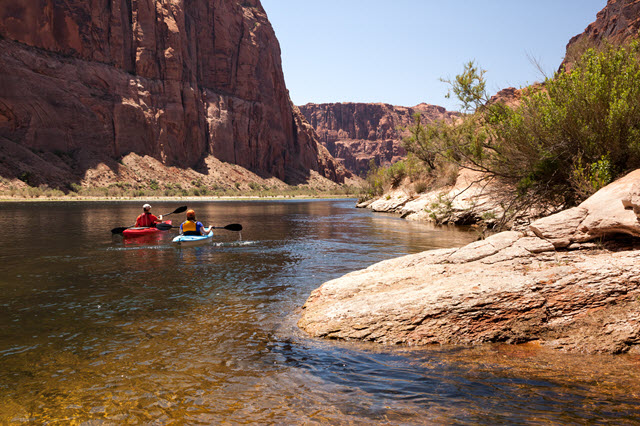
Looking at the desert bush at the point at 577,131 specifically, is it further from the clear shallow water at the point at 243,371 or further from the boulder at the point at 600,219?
the clear shallow water at the point at 243,371

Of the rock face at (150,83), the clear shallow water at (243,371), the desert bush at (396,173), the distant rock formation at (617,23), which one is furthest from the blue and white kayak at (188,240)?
the rock face at (150,83)

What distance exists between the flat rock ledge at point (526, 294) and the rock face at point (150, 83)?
275 ft

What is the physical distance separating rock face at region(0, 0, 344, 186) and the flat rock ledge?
3305 inches

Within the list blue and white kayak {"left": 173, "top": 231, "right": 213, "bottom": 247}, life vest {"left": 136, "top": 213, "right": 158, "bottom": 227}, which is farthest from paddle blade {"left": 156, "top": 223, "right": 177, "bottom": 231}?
blue and white kayak {"left": 173, "top": 231, "right": 213, "bottom": 247}

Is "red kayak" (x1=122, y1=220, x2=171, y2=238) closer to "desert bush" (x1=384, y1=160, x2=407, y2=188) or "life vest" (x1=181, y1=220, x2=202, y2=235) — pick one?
"life vest" (x1=181, y1=220, x2=202, y2=235)

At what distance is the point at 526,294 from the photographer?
271 inches

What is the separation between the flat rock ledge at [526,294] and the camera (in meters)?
6.48

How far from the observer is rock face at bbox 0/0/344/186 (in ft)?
287

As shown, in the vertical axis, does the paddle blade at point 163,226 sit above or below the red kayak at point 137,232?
above

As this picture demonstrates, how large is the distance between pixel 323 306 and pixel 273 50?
156m

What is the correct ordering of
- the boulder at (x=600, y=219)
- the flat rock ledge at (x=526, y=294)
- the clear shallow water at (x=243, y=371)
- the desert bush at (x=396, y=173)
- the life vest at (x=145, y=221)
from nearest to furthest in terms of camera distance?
1. the clear shallow water at (x=243, y=371)
2. the flat rock ledge at (x=526, y=294)
3. the boulder at (x=600, y=219)
4. the life vest at (x=145, y=221)
5. the desert bush at (x=396, y=173)

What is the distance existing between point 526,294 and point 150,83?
116 meters

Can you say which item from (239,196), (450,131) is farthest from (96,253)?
(239,196)

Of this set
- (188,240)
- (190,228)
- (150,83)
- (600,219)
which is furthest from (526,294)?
(150,83)
